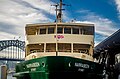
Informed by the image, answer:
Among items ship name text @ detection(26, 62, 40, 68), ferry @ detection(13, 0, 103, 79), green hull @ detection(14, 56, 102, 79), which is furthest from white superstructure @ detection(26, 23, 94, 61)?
green hull @ detection(14, 56, 102, 79)

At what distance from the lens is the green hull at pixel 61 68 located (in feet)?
49.6

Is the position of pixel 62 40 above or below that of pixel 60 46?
above

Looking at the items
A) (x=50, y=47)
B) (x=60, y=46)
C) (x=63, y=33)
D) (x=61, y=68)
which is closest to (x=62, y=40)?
(x=60, y=46)

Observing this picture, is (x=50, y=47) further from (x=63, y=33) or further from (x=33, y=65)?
(x=33, y=65)

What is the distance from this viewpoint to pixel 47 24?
19109 mm

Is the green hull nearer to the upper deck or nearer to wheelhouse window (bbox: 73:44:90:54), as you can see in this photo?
wheelhouse window (bbox: 73:44:90:54)

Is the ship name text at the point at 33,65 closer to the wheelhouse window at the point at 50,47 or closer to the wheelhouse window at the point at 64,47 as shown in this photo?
the wheelhouse window at the point at 50,47

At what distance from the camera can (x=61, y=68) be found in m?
15.2

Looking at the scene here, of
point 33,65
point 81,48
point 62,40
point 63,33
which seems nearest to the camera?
point 33,65

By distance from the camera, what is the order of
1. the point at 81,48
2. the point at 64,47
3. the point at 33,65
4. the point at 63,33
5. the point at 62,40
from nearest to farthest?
the point at 33,65 → the point at 62,40 → the point at 64,47 → the point at 81,48 → the point at 63,33

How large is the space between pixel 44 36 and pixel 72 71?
4332mm

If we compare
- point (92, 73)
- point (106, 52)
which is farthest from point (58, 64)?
point (106, 52)

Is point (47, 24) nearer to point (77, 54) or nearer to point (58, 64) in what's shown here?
point (77, 54)

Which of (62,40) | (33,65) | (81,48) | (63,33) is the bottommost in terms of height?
(33,65)
